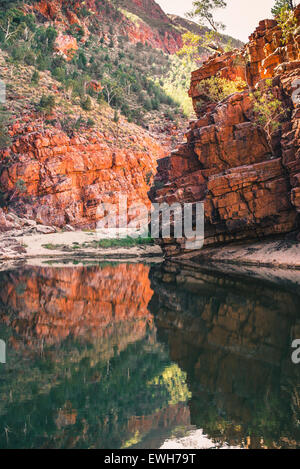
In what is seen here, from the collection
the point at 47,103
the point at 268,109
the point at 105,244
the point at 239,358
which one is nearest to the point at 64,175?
the point at 47,103

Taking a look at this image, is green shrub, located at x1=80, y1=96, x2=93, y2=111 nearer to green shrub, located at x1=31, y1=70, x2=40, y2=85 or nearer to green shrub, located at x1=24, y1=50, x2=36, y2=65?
green shrub, located at x1=31, y1=70, x2=40, y2=85

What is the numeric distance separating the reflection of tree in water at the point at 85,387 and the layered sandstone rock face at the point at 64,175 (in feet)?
152

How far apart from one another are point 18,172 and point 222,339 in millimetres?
51939

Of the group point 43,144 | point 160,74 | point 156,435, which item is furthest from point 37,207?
point 160,74

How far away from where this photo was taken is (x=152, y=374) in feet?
26.5

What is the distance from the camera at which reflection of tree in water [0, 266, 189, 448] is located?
5.66 m

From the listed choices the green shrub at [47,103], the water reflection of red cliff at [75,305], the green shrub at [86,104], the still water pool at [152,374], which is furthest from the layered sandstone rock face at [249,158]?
the green shrub at [86,104]

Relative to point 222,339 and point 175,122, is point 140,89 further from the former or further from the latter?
point 222,339

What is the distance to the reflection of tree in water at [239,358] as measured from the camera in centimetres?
575

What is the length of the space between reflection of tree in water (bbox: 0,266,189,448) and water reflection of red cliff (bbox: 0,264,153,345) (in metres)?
0.13

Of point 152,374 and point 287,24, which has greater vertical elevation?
point 287,24

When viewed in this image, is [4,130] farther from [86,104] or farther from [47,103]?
[86,104]

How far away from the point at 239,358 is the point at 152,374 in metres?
2.08

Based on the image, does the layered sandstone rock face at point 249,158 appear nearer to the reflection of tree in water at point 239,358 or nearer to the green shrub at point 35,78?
the reflection of tree in water at point 239,358
